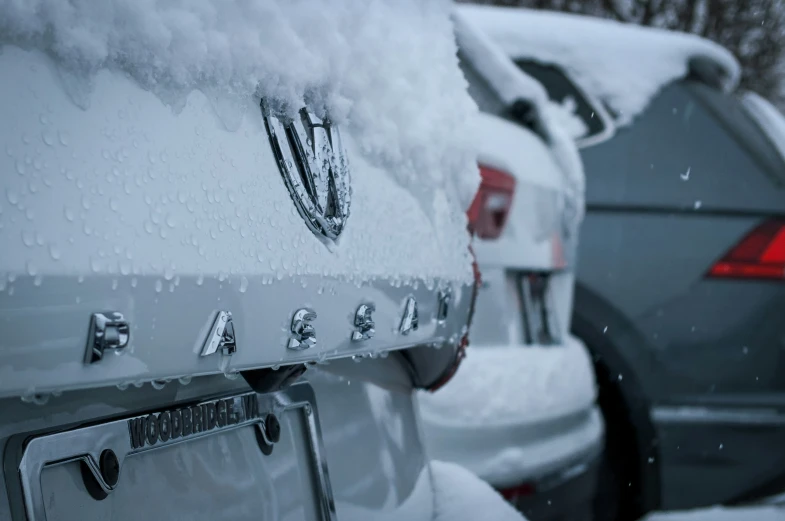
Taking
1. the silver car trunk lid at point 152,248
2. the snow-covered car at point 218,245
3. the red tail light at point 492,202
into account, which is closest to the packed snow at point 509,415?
the red tail light at point 492,202

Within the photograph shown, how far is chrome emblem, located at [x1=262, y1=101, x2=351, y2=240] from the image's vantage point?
3.79ft

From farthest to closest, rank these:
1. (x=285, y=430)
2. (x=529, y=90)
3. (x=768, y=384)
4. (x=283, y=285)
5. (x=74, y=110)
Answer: (x=768, y=384) → (x=529, y=90) → (x=285, y=430) → (x=283, y=285) → (x=74, y=110)

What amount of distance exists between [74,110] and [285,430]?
64 cm

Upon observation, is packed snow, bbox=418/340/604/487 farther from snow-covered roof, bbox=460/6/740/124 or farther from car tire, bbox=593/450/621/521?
snow-covered roof, bbox=460/6/740/124

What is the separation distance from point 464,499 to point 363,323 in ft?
2.28

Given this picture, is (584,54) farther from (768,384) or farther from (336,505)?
(336,505)

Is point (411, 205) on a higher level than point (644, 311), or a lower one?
higher

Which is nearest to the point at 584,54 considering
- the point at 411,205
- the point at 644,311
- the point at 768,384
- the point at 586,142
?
the point at 586,142

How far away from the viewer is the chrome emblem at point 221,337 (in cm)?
99

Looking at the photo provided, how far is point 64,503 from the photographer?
946mm

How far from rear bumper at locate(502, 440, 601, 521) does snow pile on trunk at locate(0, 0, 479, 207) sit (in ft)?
4.32

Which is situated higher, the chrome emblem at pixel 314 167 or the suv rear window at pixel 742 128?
the suv rear window at pixel 742 128

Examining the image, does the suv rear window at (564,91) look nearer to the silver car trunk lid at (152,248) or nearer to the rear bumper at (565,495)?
the rear bumper at (565,495)

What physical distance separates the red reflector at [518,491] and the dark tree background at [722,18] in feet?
38.7
